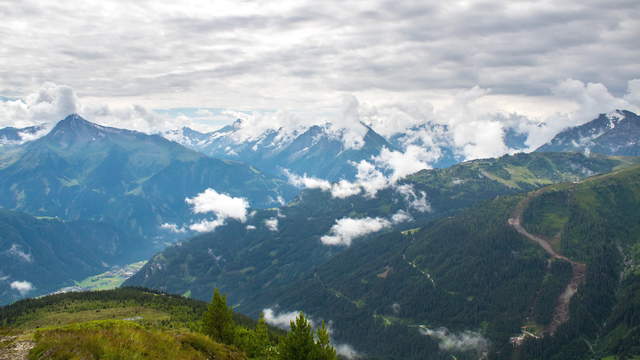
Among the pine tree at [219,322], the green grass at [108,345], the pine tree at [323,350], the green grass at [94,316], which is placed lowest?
the green grass at [94,316]

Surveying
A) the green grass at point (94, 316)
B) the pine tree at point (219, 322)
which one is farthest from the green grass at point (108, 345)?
the green grass at point (94, 316)

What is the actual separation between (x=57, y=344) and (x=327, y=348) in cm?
3615

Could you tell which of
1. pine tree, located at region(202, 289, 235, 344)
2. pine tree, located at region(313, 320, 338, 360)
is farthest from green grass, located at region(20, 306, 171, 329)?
pine tree, located at region(313, 320, 338, 360)

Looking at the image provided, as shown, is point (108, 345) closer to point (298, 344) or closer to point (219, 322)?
point (298, 344)

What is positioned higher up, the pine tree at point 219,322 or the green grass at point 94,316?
the pine tree at point 219,322

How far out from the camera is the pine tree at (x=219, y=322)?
79387mm

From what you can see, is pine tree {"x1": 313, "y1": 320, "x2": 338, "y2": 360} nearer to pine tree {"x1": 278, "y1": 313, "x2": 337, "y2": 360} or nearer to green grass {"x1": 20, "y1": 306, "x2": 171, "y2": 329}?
pine tree {"x1": 278, "y1": 313, "x2": 337, "y2": 360}

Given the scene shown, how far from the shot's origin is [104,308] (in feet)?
644

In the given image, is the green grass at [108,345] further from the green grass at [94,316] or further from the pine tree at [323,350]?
the green grass at [94,316]

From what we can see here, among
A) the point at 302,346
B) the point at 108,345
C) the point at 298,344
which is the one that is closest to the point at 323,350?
the point at 302,346

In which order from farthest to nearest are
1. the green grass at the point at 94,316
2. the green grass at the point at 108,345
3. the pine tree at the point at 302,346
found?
the green grass at the point at 94,316 → the pine tree at the point at 302,346 → the green grass at the point at 108,345

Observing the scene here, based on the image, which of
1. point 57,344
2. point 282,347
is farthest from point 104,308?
point 57,344

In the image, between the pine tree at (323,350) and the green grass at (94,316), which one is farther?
the green grass at (94,316)

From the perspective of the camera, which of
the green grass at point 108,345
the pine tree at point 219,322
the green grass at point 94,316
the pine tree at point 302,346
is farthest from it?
the green grass at point 94,316
